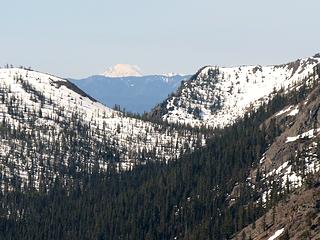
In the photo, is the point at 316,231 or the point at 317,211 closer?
the point at 316,231

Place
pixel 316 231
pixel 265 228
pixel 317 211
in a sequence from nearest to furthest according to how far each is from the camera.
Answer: pixel 316 231
pixel 317 211
pixel 265 228

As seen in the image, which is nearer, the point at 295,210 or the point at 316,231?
the point at 316,231

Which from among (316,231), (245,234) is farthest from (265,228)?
(316,231)

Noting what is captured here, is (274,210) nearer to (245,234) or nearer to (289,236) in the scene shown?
(245,234)

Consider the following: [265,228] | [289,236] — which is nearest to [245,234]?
[265,228]

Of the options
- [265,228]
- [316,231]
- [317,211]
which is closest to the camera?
[316,231]

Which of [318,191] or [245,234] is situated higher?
[318,191]

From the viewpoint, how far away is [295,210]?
189 m

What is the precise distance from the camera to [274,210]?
199250 millimetres

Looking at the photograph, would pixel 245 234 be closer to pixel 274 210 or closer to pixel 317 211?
pixel 274 210

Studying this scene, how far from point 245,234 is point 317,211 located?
27631mm

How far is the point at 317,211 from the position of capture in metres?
180

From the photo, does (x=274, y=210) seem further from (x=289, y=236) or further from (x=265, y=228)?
(x=289, y=236)

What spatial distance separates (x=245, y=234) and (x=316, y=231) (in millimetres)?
34314
